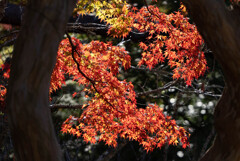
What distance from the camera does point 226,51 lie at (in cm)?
315

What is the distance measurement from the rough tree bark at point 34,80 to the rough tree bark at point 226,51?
141cm

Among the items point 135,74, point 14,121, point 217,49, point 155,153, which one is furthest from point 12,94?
point 135,74

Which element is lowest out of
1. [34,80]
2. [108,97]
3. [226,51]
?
[108,97]

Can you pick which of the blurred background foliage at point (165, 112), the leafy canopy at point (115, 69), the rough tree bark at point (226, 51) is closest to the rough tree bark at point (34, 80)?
the rough tree bark at point (226, 51)

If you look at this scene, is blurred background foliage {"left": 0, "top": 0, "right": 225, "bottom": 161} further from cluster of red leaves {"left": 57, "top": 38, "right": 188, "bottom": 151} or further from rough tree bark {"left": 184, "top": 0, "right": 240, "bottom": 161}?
rough tree bark {"left": 184, "top": 0, "right": 240, "bottom": 161}

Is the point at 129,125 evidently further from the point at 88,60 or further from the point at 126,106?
the point at 88,60

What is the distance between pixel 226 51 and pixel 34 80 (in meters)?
1.86

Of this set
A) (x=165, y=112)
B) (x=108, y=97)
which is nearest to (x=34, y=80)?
(x=108, y=97)

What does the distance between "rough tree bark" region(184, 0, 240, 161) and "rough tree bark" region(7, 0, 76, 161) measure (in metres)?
1.41

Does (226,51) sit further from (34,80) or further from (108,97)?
(108,97)

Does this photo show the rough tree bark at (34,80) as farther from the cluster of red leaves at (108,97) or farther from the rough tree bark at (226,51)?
the cluster of red leaves at (108,97)

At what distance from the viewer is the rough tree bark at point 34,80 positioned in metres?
2.47

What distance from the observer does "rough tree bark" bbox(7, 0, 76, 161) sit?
97.3 inches

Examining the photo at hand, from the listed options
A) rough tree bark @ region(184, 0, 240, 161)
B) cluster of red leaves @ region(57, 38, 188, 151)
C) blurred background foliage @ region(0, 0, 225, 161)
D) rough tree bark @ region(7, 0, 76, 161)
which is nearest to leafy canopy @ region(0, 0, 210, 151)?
cluster of red leaves @ region(57, 38, 188, 151)
